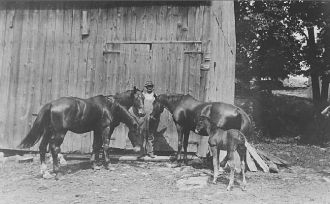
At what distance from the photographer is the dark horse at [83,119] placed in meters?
8.52

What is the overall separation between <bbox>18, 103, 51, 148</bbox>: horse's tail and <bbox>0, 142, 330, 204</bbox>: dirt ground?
835 millimetres

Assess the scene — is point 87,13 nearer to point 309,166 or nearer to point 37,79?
point 37,79

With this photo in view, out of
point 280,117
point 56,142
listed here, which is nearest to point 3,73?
point 56,142

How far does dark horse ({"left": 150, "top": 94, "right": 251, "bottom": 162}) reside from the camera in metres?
9.10

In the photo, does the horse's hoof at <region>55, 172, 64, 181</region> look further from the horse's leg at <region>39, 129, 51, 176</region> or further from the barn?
the barn

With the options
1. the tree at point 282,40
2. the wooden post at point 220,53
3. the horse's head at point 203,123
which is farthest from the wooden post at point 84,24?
the tree at point 282,40

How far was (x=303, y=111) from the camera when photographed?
2052cm

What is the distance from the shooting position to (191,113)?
9.84 meters

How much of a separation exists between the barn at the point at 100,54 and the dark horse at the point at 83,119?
4.21ft

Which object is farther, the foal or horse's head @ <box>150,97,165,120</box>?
horse's head @ <box>150,97,165,120</box>

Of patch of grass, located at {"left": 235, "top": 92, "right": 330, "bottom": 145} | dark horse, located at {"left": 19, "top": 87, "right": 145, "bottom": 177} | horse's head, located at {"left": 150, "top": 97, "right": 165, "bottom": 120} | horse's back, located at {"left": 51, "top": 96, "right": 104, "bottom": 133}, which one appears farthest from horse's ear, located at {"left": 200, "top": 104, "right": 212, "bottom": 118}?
patch of grass, located at {"left": 235, "top": 92, "right": 330, "bottom": 145}

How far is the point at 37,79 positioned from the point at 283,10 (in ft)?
44.0

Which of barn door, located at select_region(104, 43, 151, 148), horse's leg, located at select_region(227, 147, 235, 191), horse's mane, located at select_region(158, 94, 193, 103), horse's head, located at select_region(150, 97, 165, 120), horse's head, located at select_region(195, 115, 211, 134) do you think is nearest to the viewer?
horse's leg, located at select_region(227, 147, 235, 191)

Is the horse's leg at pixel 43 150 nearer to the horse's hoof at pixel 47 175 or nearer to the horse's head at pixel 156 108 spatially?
the horse's hoof at pixel 47 175
